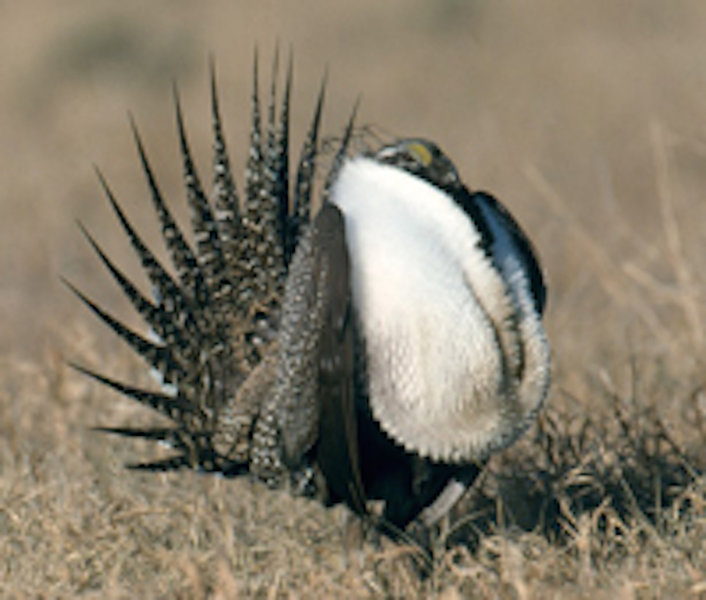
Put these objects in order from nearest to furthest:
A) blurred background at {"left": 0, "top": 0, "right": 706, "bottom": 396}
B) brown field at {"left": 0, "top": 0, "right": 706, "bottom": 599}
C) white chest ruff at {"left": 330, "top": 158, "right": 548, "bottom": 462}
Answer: white chest ruff at {"left": 330, "top": 158, "right": 548, "bottom": 462}
brown field at {"left": 0, "top": 0, "right": 706, "bottom": 599}
blurred background at {"left": 0, "top": 0, "right": 706, "bottom": 396}

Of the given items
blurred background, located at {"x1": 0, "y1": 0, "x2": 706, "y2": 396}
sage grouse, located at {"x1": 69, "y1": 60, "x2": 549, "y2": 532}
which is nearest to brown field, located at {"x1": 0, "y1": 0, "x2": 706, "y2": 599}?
blurred background, located at {"x1": 0, "y1": 0, "x2": 706, "y2": 396}

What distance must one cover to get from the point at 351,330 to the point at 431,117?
564 cm

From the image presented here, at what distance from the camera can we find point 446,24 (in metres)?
10.4

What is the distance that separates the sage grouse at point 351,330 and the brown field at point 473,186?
135 millimetres

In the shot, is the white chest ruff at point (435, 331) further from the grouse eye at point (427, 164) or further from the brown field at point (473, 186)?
the brown field at point (473, 186)

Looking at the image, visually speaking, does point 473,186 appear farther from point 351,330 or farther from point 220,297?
point 351,330

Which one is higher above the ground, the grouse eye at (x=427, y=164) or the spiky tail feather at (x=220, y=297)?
the grouse eye at (x=427, y=164)

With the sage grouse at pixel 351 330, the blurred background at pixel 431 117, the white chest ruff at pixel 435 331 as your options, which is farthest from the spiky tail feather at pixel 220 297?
the blurred background at pixel 431 117

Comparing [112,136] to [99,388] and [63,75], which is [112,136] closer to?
[63,75]

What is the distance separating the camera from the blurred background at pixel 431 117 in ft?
15.2

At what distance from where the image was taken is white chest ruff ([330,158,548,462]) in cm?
248

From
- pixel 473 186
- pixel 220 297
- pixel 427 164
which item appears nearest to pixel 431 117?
pixel 473 186

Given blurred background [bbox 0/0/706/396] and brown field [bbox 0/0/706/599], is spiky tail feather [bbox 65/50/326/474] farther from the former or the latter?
blurred background [bbox 0/0/706/396]

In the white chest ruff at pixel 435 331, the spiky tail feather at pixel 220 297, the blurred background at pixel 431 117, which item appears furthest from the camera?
the blurred background at pixel 431 117
